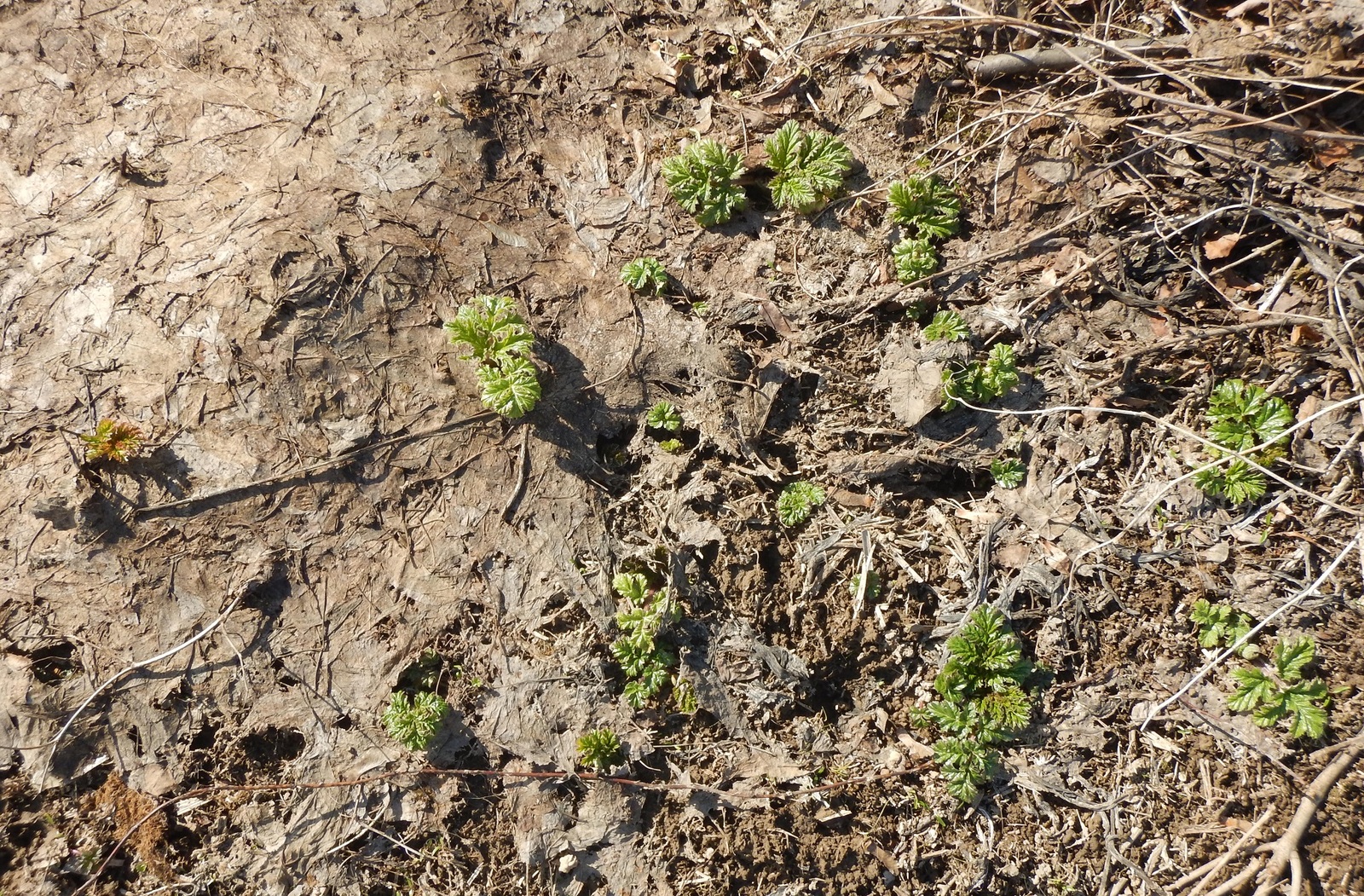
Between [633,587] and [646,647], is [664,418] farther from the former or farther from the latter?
[646,647]

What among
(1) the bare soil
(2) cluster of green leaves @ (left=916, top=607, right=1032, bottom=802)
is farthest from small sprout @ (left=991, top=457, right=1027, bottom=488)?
(2) cluster of green leaves @ (left=916, top=607, right=1032, bottom=802)

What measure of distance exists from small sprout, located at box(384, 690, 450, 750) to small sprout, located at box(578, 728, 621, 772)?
2.87 ft

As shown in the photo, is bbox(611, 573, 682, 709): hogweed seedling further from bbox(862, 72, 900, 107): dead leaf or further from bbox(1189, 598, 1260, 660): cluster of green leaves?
bbox(862, 72, 900, 107): dead leaf

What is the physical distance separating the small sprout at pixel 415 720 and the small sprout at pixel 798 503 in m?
2.37

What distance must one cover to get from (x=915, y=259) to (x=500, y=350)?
2.63m

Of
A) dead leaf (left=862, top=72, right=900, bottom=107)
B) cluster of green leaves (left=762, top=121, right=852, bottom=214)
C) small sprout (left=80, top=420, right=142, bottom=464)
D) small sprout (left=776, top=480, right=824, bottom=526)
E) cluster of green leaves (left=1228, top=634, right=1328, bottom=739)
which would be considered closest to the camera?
cluster of green leaves (left=1228, top=634, right=1328, bottom=739)

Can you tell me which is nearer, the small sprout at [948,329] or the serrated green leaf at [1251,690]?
the serrated green leaf at [1251,690]

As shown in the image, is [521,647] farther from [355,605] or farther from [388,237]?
[388,237]

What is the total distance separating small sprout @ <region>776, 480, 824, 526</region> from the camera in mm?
4621

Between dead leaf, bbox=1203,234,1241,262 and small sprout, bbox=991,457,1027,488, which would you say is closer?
dead leaf, bbox=1203,234,1241,262

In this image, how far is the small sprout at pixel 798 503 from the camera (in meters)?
4.62

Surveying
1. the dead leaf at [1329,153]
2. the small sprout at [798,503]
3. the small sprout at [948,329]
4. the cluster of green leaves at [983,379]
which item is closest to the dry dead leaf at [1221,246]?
the dead leaf at [1329,153]

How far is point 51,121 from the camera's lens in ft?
17.2

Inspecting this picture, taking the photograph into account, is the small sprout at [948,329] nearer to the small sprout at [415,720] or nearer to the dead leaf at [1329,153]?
the dead leaf at [1329,153]
